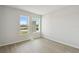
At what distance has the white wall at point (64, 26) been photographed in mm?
3244

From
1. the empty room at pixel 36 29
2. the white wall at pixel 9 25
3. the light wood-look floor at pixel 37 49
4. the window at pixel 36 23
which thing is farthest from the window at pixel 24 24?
the light wood-look floor at pixel 37 49

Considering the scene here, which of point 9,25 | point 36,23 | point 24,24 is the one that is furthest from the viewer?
point 36,23

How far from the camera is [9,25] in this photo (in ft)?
12.3

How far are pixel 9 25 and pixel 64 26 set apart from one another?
256 cm

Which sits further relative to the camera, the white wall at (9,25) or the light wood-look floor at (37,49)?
the white wall at (9,25)

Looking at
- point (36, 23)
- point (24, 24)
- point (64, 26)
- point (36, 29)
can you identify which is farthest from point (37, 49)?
point (36, 23)

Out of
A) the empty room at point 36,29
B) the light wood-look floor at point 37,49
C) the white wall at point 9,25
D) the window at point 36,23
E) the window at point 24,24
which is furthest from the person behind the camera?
the window at point 36,23

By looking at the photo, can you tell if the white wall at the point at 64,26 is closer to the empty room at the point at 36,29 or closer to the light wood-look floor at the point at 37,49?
the empty room at the point at 36,29

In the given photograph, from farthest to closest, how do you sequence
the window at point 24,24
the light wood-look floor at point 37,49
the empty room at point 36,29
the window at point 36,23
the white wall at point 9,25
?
1. the window at point 36,23
2. the window at point 24,24
3. the white wall at point 9,25
4. the empty room at point 36,29
5. the light wood-look floor at point 37,49

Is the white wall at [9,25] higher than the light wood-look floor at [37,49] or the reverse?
higher

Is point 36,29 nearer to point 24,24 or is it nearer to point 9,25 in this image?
point 24,24

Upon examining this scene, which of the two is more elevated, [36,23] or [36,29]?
[36,23]
